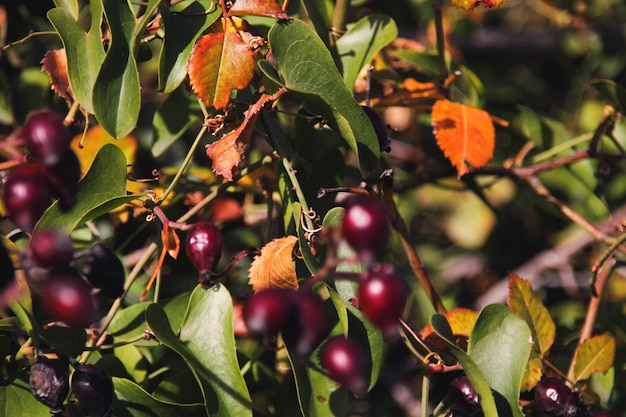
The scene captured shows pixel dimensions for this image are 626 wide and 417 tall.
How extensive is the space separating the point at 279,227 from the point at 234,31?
0.67 m

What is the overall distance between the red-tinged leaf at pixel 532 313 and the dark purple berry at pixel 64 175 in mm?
797

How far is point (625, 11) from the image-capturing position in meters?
2.72

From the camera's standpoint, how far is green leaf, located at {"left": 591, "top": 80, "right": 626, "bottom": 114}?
155cm

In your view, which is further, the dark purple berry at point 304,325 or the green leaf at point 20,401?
the green leaf at point 20,401

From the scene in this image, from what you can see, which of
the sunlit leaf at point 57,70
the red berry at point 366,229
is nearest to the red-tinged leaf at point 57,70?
the sunlit leaf at point 57,70

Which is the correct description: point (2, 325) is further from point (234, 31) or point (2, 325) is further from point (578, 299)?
point (578, 299)

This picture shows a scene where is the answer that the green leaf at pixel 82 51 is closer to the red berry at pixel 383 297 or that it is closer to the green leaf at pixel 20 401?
the green leaf at pixel 20 401

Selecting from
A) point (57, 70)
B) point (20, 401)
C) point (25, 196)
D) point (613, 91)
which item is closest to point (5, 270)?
point (25, 196)

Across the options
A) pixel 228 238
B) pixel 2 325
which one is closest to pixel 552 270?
pixel 228 238

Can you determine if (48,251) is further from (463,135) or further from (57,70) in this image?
(463,135)

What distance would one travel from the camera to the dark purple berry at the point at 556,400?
3.84ft

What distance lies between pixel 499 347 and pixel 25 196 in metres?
0.71

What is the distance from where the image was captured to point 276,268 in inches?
42.9

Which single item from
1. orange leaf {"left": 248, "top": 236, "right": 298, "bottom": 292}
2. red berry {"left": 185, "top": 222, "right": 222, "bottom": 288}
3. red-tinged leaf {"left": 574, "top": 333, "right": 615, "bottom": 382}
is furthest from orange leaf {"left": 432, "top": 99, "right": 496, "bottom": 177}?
red berry {"left": 185, "top": 222, "right": 222, "bottom": 288}
